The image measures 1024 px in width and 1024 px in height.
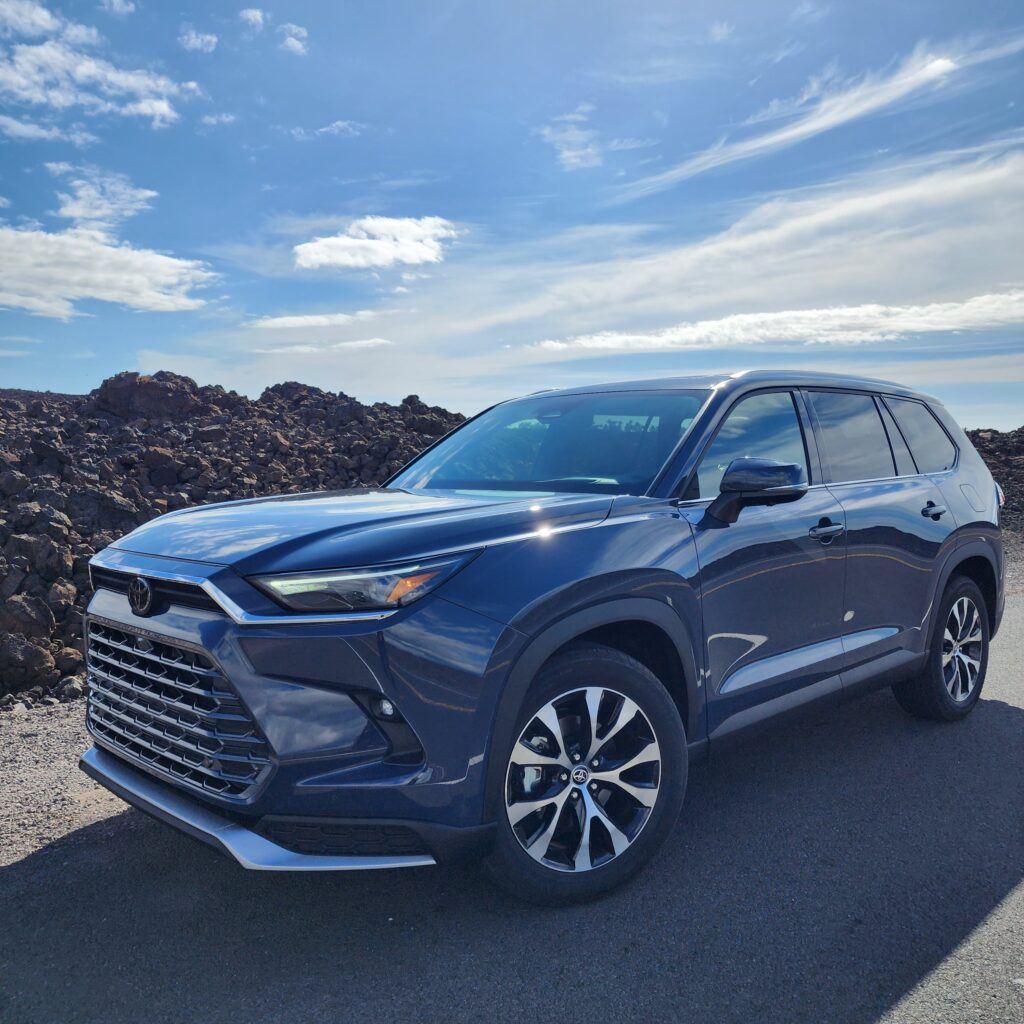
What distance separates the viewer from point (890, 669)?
4.92 m

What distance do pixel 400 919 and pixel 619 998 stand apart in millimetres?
830

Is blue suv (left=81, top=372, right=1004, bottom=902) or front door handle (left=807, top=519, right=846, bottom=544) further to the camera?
front door handle (left=807, top=519, right=846, bottom=544)

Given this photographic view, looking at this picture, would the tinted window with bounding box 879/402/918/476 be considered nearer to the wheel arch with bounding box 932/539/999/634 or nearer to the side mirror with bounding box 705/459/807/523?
the wheel arch with bounding box 932/539/999/634

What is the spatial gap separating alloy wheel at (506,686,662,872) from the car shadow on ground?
0.25 m

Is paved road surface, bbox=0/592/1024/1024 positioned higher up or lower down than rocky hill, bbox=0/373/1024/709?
lower down

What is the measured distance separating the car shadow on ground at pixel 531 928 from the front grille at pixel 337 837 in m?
0.42

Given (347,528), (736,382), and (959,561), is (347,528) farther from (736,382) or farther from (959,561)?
(959,561)

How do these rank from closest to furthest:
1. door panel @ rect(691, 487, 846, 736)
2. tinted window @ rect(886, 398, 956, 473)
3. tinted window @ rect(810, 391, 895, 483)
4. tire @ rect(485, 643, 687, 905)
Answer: tire @ rect(485, 643, 687, 905) < door panel @ rect(691, 487, 846, 736) < tinted window @ rect(810, 391, 895, 483) < tinted window @ rect(886, 398, 956, 473)

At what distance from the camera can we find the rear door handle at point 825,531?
434 centimetres

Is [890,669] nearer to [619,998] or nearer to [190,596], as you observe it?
[619,998]

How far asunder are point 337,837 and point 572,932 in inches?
35.6

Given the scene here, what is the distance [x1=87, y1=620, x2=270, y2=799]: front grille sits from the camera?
294 centimetres

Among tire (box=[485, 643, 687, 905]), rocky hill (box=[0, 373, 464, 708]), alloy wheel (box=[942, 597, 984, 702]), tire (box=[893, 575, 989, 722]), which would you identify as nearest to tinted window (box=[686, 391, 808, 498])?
tire (box=[485, 643, 687, 905])

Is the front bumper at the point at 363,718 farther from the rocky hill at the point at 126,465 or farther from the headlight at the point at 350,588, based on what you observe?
the rocky hill at the point at 126,465
